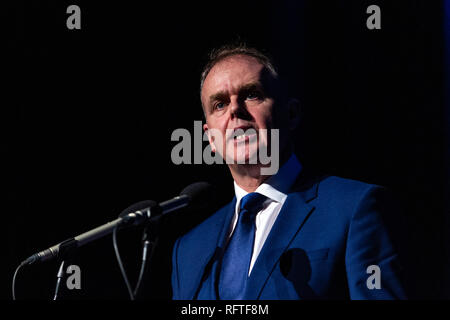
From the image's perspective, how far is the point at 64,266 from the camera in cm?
147

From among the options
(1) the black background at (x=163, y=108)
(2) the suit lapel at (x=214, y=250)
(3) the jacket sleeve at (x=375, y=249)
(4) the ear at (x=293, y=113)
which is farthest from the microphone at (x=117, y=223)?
(1) the black background at (x=163, y=108)

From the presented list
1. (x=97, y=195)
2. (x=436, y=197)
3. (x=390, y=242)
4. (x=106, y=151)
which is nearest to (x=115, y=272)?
(x=97, y=195)

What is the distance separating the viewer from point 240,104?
2.06 m

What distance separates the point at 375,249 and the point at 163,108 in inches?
61.2

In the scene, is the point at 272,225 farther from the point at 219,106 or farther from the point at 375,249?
the point at 219,106

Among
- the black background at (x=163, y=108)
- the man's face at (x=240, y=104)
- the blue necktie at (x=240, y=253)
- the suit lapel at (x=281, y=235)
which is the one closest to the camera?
the suit lapel at (x=281, y=235)

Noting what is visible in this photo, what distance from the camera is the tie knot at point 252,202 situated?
197cm

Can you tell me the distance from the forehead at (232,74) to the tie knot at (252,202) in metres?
0.47

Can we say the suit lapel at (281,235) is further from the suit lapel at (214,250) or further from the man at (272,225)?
the suit lapel at (214,250)

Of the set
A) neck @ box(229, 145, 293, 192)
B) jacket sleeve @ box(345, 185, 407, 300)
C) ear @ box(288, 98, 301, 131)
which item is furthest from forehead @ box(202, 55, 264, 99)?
jacket sleeve @ box(345, 185, 407, 300)

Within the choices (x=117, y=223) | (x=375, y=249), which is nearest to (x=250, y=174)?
(x=375, y=249)
